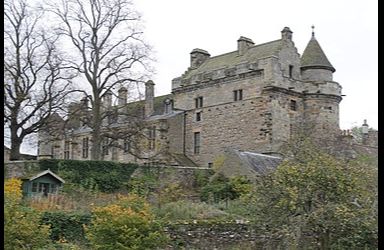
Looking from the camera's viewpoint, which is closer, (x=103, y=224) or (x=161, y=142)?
(x=103, y=224)

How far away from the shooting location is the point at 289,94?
127 feet

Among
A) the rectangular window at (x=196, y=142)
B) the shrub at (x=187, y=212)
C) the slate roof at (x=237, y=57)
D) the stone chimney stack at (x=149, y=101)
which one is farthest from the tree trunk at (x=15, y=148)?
the shrub at (x=187, y=212)

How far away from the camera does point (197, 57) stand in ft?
144

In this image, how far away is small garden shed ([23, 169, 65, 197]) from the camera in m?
25.7

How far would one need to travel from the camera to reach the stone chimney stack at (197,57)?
144 ft

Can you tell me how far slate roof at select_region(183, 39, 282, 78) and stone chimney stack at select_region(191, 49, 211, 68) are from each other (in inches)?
18.1

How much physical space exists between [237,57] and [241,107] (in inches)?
153

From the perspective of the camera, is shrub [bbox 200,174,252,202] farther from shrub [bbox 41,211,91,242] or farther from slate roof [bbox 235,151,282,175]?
shrub [bbox 41,211,91,242]

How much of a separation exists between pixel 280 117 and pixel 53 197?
18263mm
